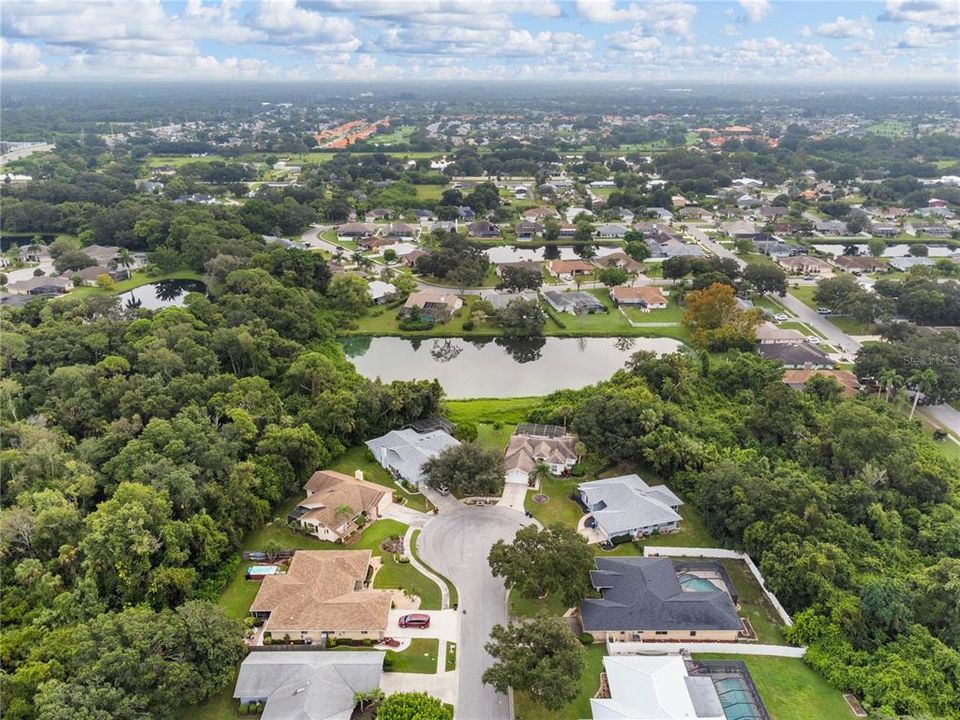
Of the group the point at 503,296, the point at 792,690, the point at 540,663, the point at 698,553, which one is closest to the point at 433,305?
the point at 503,296

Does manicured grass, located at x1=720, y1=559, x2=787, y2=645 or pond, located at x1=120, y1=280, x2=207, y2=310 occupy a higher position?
pond, located at x1=120, y1=280, x2=207, y2=310

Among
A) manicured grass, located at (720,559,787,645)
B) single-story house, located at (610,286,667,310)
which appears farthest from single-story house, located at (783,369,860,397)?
manicured grass, located at (720,559,787,645)

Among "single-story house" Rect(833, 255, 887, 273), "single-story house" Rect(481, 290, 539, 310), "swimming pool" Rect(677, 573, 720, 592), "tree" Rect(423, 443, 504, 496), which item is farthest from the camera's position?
"single-story house" Rect(833, 255, 887, 273)

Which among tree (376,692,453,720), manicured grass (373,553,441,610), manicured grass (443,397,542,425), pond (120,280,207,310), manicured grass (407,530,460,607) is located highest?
pond (120,280,207,310)

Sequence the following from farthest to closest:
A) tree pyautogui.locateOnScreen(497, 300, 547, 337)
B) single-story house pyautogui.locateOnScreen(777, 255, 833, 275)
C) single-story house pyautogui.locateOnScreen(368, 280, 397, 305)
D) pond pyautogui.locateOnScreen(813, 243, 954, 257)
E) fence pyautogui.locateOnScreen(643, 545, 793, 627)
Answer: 1. pond pyautogui.locateOnScreen(813, 243, 954, 257)
2. single-story house pyautogui.locateOnScreen(777, 255, 833, 275)
3. single-story house pyautogui.locateOnScreen(368, 280, 397, 305)
4. tree pyautogui.locateOnScreen(497, 300, 547, 337)
5. fence pyautogui.locateOnScreen(643, 545, 793, 627)

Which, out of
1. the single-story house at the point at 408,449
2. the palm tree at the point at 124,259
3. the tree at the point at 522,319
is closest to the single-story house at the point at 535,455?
the single-story house at the point at 408,449

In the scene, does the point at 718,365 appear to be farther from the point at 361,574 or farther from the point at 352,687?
the point at 352,687

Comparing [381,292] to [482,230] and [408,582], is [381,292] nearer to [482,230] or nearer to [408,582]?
[482,230]

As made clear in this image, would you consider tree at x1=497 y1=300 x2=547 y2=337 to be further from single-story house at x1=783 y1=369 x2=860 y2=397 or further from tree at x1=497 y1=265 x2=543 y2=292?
single-story house at x1=783 y1=369 x2=860 y2=397
